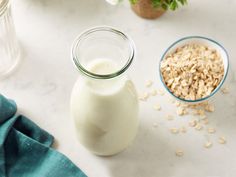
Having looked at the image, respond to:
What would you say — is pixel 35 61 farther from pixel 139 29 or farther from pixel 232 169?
pixel 232 169

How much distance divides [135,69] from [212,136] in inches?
9.1

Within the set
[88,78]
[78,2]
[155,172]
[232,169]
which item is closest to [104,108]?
[88,78]

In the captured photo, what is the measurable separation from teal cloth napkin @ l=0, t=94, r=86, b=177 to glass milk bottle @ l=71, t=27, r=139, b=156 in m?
0.09

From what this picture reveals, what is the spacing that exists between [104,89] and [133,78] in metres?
Answer: 0.26

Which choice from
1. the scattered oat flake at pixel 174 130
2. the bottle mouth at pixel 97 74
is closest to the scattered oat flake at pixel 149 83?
the scattered oat flake at pixel 174 130

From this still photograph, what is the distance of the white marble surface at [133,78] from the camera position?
1.22m

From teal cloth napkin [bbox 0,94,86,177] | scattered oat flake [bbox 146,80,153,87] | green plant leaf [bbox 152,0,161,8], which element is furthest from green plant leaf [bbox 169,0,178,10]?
teal cloth napkin [bbox 0,94,86,177]

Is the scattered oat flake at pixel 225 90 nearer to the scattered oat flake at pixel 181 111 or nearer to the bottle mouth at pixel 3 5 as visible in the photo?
the scattered oat flake at pixel 181 111

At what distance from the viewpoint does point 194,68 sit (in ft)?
4.16

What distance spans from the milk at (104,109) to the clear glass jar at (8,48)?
0.87 feet

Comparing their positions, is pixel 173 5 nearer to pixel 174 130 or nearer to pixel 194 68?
pixel 194 68

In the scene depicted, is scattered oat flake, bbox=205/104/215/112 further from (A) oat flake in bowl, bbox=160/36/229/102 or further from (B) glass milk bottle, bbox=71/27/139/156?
(B) glass milk bottle, bbox=71/27/139/156

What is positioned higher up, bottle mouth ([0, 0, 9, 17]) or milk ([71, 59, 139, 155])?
bottle mouth ([0, 0, 9, 17])

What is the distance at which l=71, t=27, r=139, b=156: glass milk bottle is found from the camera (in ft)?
3.48
